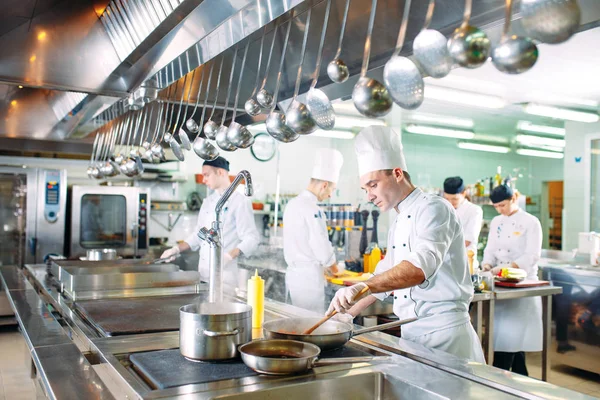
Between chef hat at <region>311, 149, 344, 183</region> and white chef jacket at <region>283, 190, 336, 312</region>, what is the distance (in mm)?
167

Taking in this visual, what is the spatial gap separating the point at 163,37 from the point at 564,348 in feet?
15.4

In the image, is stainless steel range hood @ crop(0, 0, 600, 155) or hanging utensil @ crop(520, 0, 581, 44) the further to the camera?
stainless steel range hood @ crop(0, 0, 600, 155)

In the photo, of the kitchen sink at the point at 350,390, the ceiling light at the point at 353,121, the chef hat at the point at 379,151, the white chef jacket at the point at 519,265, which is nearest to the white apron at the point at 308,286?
the white chef jacket at the point at 519,265

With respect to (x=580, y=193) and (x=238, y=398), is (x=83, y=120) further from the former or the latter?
(x=580, y=193)

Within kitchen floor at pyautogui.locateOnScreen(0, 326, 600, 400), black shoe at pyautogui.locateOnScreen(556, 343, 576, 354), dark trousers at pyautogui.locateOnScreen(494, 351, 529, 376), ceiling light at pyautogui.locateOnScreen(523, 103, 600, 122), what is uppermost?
ceiling light at pyautogui.locateOnScreen(523, 103, 600, 122)

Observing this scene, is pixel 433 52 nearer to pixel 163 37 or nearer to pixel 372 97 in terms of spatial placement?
pixel 372 97

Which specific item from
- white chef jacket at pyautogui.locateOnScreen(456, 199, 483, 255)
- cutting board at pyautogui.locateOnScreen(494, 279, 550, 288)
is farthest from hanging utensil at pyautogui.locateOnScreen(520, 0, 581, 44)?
white chef jacket at pyautogui.locateOnScreen(456, 199, 483, 255)

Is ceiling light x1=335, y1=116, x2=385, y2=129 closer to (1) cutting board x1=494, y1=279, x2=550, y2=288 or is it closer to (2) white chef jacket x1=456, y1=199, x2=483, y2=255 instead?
(2) white chef jacket x1=456, y1=199, x2=483, y2=255

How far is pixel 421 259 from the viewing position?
1.98 metres

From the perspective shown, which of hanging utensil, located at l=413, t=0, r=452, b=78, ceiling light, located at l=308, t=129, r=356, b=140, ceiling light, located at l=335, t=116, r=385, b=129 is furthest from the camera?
ceiling light, located at l=308, t=129, r=356, b=140

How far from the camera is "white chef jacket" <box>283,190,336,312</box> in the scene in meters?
3.89

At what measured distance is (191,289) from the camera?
10.2 ft

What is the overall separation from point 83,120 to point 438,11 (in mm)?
3412

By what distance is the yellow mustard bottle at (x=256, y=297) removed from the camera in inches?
77.5
